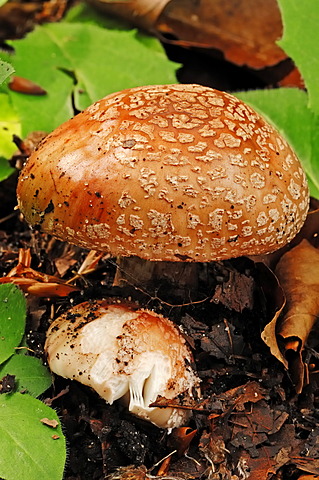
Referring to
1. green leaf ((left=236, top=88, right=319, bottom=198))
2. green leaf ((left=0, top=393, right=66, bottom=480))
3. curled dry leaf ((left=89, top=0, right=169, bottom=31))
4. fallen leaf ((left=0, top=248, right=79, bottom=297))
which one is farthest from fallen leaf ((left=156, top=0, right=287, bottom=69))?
green leaf ((left=0, top=393, right=66, bottom=480))

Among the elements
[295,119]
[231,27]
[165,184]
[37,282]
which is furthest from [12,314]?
[231,27]

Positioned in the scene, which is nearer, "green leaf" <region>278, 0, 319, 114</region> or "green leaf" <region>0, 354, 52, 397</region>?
"green leaf" <region>0, 354, 52, 397</region>

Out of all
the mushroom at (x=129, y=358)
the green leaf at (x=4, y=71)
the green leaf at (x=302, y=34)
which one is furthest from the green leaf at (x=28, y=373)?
the green leaf at (x=302, y=34)

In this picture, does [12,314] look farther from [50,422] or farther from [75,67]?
[75,67]

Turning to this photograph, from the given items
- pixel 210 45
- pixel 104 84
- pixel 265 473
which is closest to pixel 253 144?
pixel 265 473

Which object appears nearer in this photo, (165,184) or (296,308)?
(165,184)

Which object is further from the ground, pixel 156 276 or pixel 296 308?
pixel 156 276

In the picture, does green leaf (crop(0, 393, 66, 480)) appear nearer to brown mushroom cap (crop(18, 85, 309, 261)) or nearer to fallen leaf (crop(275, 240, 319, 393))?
brown mushroom cap (crop(18, 85, 309, 261))
